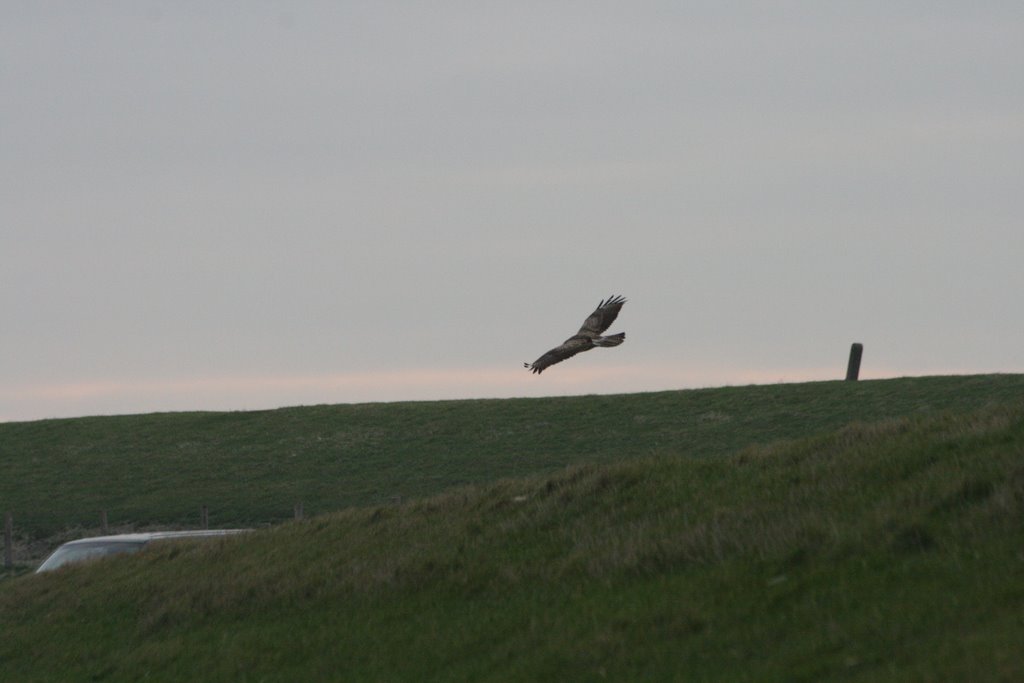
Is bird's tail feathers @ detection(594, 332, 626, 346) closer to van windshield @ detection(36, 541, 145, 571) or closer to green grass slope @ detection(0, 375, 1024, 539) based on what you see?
van windshield @ detection(36, 541, 145, 571)

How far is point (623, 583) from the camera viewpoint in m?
11.3

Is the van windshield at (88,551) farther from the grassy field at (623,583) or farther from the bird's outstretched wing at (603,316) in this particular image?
the bird's outstretched wing at (603,316)

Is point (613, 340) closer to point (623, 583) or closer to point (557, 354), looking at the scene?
point (557, 354)

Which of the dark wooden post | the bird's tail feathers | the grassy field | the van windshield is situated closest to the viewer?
the grassy field

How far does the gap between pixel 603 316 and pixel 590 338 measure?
505 mm

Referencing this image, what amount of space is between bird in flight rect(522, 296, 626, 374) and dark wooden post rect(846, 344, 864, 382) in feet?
112

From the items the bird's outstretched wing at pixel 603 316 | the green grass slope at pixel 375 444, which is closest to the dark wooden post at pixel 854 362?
the green grass slope at pixel 375 444

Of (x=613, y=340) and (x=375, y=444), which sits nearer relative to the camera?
(x=613, y=340)

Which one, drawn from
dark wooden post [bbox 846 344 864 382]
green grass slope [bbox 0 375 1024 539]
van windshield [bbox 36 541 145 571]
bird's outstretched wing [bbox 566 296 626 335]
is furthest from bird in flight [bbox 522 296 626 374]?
dark wooden post [bbox 846 344 864 382]

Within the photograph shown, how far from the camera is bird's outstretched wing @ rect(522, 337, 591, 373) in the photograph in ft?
60.2

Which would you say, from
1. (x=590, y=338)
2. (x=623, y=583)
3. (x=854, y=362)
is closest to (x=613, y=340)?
A: (x=590, y=338)

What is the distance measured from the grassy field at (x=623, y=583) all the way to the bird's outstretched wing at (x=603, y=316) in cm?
276

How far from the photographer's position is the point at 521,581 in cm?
1232

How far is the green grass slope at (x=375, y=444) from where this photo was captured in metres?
38.9
